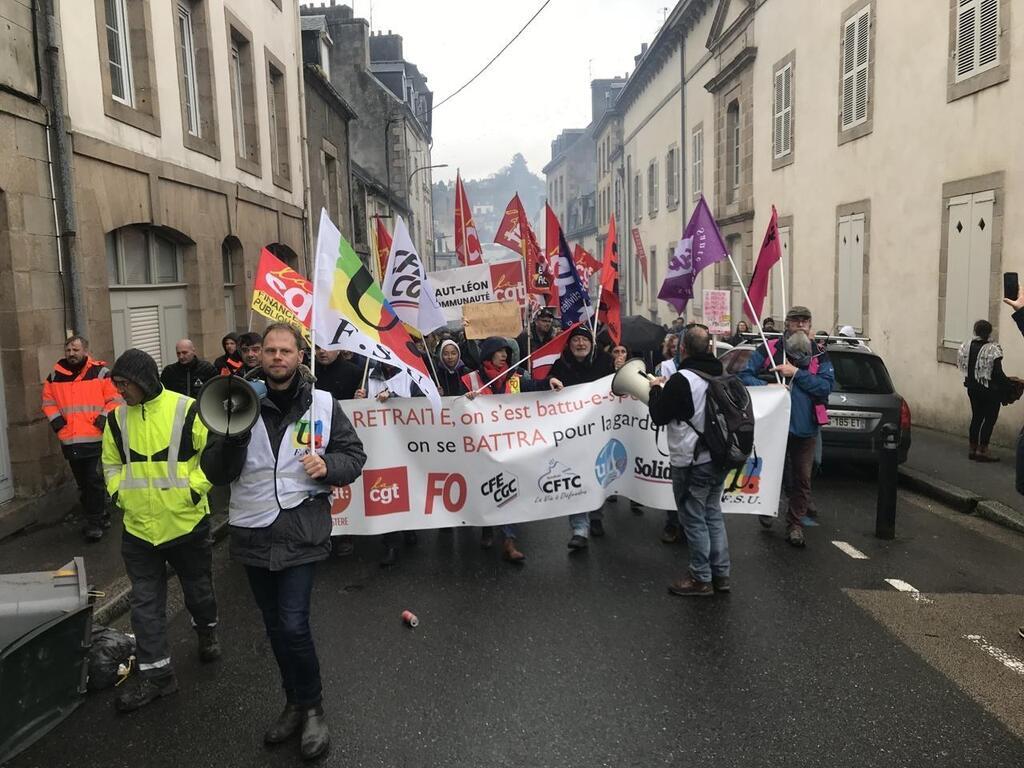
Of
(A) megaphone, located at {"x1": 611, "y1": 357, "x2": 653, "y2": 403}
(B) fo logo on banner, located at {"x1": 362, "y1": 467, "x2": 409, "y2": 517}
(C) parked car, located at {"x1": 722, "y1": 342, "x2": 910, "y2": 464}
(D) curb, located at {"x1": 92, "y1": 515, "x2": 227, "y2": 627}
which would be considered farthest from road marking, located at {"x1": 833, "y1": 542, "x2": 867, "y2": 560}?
(D) curb, located at {"x1": 92, "y1": 515, "x2": 227, "y2": 627}

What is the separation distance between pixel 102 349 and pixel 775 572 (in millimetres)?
6995

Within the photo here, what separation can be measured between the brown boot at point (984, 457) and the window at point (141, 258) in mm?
10334

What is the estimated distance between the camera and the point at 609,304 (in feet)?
26.4

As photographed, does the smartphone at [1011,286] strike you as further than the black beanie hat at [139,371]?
Yes

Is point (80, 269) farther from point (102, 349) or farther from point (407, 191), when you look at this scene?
point (407, 191)

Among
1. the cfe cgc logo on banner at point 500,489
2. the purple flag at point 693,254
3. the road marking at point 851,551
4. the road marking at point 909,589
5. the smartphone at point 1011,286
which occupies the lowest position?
the road marking at point 851,551

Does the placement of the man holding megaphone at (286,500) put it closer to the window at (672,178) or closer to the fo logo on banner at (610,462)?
the fo logo on banner at (610,462)

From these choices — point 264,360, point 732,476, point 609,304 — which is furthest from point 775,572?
point 264,360

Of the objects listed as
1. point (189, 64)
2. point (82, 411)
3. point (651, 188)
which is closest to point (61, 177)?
point (82, 411)

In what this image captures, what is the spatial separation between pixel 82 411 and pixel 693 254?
5544 millimetres

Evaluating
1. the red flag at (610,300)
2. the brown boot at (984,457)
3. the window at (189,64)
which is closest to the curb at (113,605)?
the red flag at (610,300)

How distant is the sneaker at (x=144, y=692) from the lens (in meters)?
4.11

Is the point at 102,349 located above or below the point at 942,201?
below

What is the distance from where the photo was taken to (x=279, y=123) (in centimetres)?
1634
